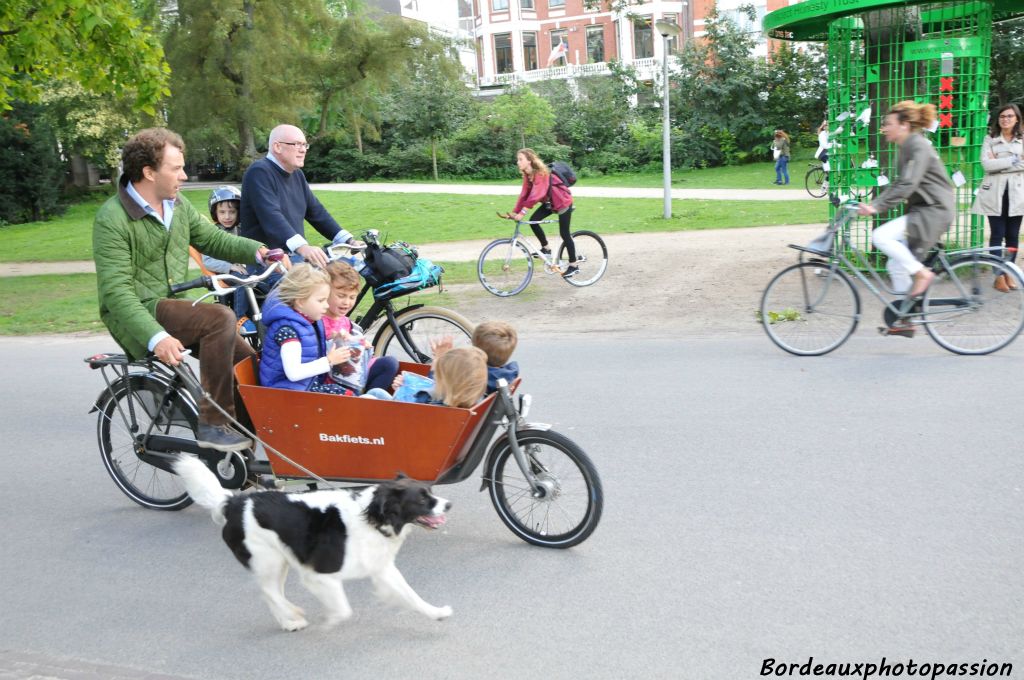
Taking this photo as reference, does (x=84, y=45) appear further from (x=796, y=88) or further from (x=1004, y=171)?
(x=796, y=88)

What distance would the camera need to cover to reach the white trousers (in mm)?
7367

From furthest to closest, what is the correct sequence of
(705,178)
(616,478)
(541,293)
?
(705,178) → (541,293) → (616,478)

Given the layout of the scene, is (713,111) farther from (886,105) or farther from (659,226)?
(886,105)

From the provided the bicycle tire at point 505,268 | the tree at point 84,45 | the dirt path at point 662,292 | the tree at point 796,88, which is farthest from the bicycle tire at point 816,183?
the tree at point 84,45

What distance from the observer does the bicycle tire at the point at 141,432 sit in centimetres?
484

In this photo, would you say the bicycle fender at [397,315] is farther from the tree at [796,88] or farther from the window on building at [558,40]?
the window on building at [558,40]

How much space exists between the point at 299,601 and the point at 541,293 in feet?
25.9

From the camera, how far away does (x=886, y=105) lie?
1080 cm

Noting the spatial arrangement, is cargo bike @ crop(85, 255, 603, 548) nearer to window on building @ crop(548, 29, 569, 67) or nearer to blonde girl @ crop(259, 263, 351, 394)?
blonde girl @ crop(259, 263, 351, 394)

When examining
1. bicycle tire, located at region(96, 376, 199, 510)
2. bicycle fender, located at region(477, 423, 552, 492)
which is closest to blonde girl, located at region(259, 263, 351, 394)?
bicycle tire, located at region(96, 376, 199, 510)

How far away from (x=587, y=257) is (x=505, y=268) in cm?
115

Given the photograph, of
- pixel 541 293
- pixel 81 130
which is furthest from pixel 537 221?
pixel 81 130

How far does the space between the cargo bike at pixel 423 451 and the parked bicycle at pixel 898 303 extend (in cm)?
400

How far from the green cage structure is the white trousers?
326 cm
